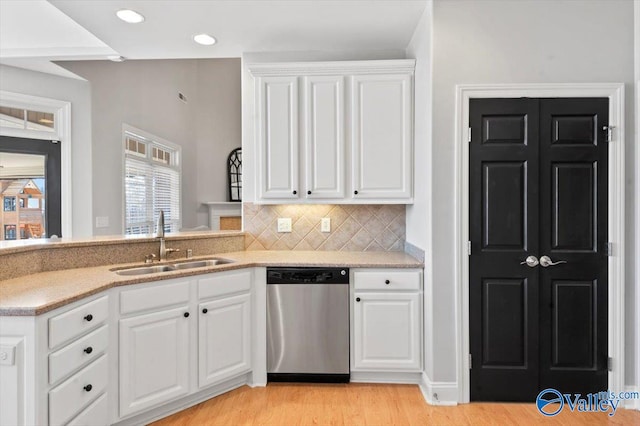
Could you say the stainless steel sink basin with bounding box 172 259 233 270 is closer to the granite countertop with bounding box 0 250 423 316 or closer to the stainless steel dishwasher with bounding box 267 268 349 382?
the granite countertop with bounding box 0 250 423 316

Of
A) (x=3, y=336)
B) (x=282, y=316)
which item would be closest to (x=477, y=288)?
(x=282, y=316)

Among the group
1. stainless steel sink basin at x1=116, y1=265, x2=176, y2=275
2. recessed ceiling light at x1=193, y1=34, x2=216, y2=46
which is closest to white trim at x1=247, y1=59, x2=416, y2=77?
recessed ceiling light at x1=193, y1=34, x2=216, y2=46

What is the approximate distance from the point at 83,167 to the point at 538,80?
4.32 m

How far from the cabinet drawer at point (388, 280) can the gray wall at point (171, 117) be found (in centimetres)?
302

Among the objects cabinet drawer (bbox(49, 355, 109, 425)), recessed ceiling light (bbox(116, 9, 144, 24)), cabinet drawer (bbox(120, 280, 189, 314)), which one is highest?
recessed ceiling light (bbox(116, 9, 144, 24))

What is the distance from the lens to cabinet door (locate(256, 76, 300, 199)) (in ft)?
9.58

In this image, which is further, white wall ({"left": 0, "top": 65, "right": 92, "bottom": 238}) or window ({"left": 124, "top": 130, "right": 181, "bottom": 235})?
window ({"left": 124, "top": 130, "right": 181, "bottom": 235})

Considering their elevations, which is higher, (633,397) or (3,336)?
(3,336)

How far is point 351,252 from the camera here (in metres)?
3.17

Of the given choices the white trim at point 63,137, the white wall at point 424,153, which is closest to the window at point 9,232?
the white trim at point 63,137

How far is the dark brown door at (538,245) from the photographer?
91.9 inches

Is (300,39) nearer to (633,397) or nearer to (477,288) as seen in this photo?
(477,288)

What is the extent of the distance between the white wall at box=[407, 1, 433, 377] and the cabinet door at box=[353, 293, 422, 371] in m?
0.09

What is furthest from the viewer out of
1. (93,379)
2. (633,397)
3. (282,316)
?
(282,316)
